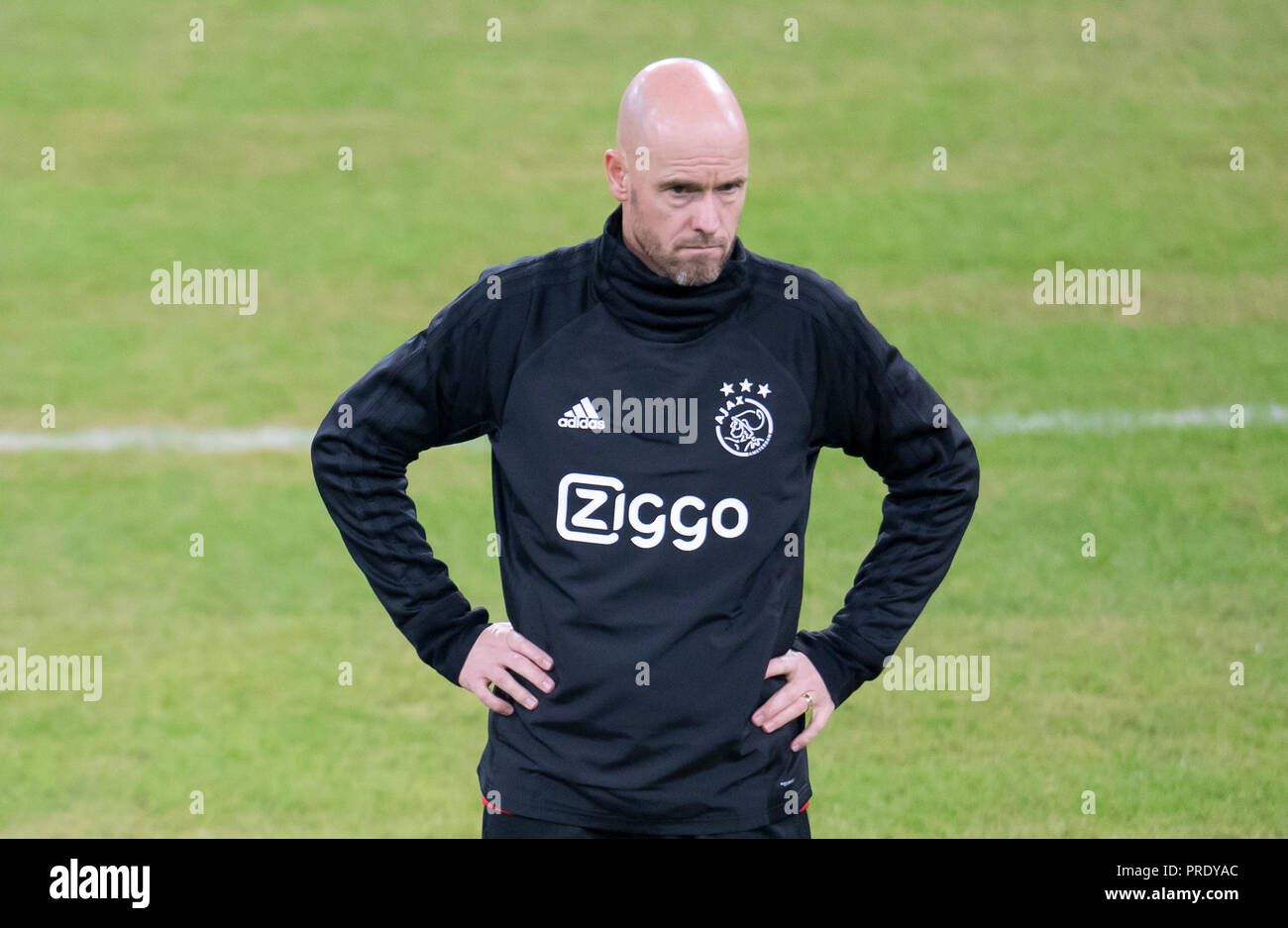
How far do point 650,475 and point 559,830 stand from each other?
80cm

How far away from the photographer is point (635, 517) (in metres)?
3.93

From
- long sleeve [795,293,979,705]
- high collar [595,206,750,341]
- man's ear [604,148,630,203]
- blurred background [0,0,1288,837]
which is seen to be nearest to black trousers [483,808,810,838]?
long sleeve [795,293,979,705]

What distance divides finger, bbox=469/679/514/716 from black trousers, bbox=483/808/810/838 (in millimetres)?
229

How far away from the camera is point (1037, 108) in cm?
1888

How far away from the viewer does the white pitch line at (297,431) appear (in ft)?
42.8

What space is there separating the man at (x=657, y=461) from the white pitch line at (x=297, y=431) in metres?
8.77

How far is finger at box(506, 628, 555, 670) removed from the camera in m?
4.03

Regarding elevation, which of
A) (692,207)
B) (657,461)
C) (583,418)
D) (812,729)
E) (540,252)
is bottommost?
(812,729)

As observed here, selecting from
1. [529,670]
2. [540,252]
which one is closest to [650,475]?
[529,670]

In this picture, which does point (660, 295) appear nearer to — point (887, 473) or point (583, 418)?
point (583, 418)

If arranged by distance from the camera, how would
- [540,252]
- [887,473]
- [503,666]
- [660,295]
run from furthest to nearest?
[540,252], [887,473], [503,666], [660,295]

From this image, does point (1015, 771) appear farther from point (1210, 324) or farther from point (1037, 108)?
point (1037, 108)

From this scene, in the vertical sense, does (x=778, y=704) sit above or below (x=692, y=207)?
below

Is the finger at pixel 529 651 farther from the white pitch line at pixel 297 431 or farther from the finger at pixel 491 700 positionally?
the white pitch line at pixel 297 431
